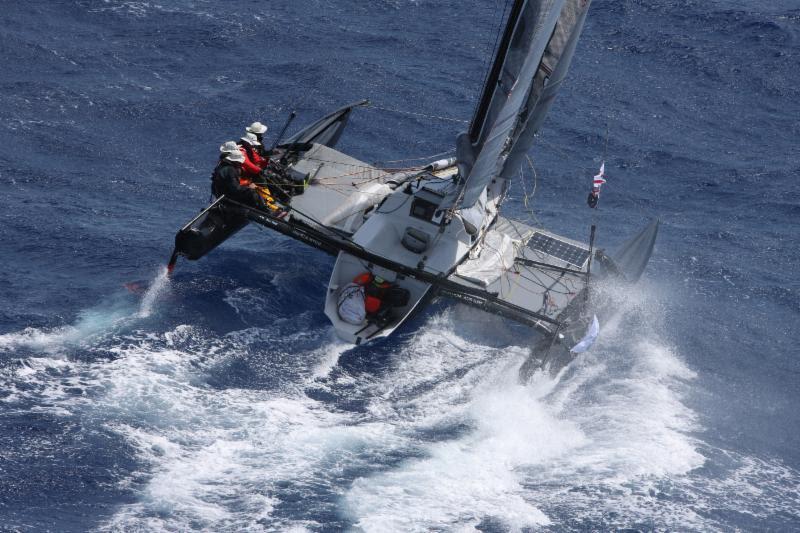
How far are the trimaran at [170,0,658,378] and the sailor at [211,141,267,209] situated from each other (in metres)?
0.29

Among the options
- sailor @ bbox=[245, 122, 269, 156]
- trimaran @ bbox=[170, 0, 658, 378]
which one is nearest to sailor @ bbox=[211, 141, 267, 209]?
trimaran @ bbox=[170, 0, 658, 378]

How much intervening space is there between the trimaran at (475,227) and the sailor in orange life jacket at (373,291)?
260 millimetres

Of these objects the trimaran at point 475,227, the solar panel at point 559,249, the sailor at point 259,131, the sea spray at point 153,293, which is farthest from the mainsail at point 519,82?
the sea spray at point 153,293

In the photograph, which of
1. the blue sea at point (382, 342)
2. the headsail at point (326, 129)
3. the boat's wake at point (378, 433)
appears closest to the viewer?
the boat's wake at point (378, 433)

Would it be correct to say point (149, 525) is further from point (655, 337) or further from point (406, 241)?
point (655, 337)

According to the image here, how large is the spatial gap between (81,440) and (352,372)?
4.91m

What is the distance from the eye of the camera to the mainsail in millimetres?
15672

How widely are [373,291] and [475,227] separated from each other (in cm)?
258

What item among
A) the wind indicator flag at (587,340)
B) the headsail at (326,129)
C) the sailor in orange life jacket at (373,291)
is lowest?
the sailor in orange life jacket at (373,291)

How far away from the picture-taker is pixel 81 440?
1359 cm

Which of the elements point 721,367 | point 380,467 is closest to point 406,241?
point 380,467

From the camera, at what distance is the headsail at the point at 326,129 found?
70.9ft

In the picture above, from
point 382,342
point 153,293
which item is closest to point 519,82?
point 382,342

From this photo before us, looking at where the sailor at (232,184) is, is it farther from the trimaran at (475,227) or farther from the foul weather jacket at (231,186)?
the trimaran at (475,227)
